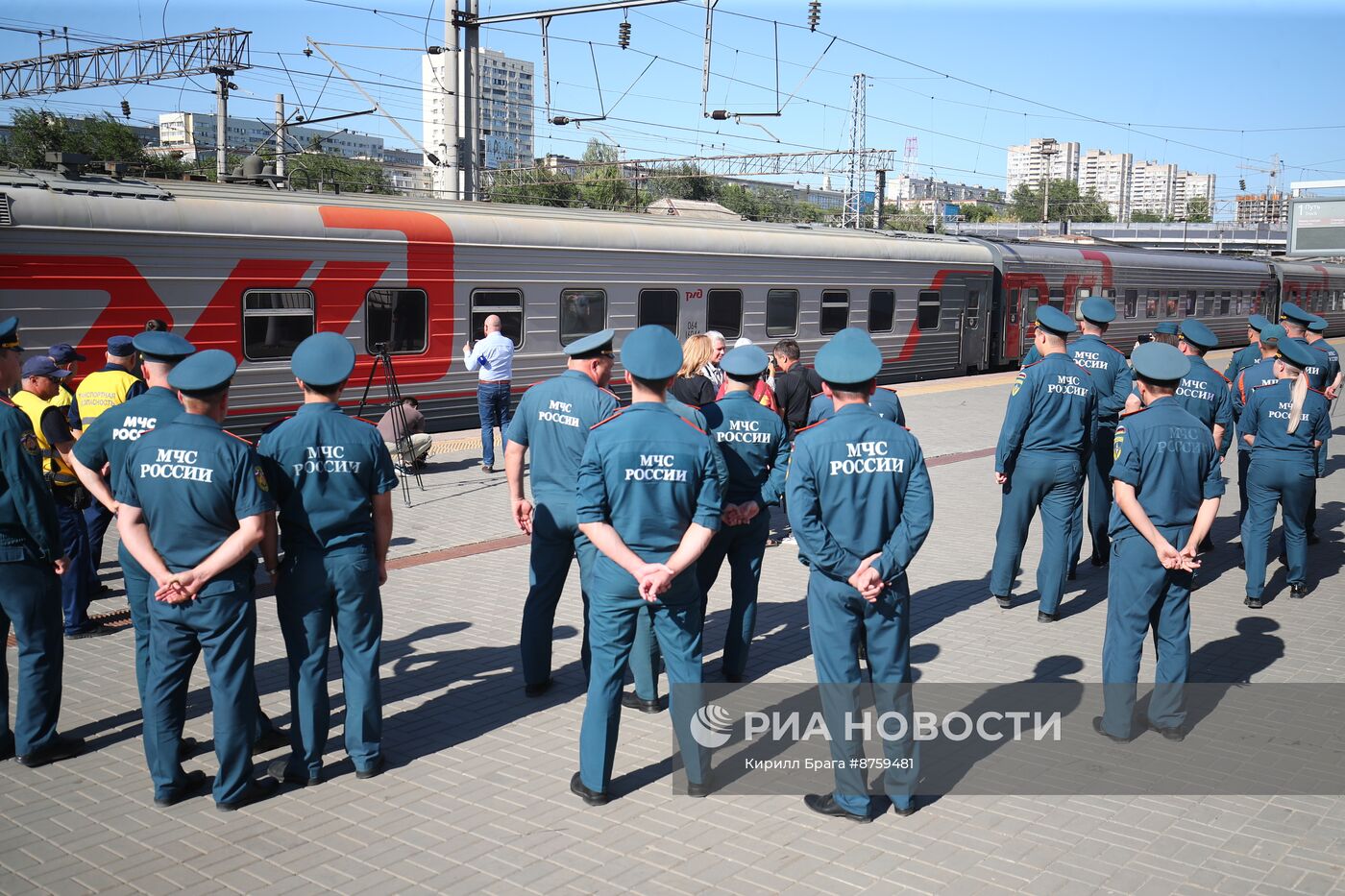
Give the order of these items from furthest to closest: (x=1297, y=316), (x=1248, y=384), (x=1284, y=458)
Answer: (x=1297, y=316) → (x=1248, y=384) → (x=1284, y=458)

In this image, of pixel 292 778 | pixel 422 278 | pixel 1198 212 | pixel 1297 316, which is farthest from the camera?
pixel 1198 212

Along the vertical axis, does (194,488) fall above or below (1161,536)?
above

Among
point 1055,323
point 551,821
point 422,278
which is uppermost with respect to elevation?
point 422,278

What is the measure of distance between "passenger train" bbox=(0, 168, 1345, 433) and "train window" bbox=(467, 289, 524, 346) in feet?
0.08

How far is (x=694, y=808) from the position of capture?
16.8 ft

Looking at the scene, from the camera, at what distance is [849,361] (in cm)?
490

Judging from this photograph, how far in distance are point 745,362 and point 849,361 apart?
75.7 inches

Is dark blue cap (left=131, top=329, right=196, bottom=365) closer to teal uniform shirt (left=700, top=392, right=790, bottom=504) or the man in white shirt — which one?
teal uniform shirt (left=700, top=392, right=790, bottom=504)

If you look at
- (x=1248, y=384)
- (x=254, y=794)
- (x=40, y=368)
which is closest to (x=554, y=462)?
(x=254, y=794)

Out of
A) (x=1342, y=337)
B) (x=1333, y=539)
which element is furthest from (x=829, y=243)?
(x=1342, y=337)

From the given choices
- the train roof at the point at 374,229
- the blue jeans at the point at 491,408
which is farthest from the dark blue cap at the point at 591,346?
the train roof at the point at 374,229

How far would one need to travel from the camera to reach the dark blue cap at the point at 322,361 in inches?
202

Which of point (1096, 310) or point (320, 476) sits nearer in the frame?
point (320, 476)

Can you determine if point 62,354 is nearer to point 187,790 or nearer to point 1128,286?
point 187,790
